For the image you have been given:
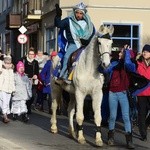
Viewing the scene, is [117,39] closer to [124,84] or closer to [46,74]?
[46,74]

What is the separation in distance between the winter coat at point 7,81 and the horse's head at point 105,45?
527 cm

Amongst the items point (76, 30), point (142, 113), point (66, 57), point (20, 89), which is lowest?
point (20, 89)

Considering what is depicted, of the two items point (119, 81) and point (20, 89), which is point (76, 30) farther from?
point (20, 89)

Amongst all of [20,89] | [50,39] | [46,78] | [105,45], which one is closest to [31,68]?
[46,78]

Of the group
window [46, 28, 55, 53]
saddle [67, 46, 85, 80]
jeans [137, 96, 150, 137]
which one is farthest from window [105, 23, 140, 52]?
saddle [67, 46, 85, 80]

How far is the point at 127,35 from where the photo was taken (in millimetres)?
27750

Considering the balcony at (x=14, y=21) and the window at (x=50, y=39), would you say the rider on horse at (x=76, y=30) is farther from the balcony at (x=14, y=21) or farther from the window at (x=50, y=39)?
the balcony at (x=14, y=21)

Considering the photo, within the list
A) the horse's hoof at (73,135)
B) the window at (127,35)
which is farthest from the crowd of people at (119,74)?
the window at (127,35)

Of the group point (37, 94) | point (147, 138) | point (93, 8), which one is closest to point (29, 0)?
point (93, 8)

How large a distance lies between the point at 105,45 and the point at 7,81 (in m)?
5.49

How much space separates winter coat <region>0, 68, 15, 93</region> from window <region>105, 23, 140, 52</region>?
1360 centimetres

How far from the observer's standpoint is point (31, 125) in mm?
13656

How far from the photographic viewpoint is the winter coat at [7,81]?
14.4 meters

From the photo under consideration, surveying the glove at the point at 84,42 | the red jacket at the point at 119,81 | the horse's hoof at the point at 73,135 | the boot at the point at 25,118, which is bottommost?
the boot at the point at 25,118
